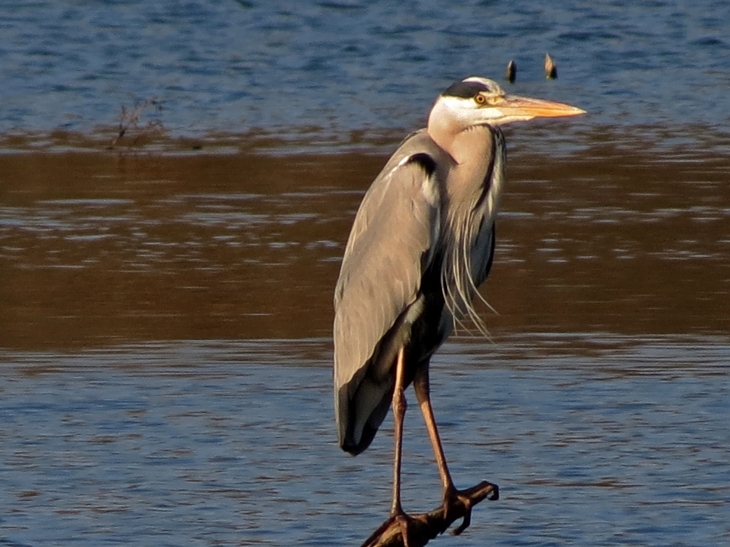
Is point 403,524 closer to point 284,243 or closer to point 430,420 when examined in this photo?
point 430,420

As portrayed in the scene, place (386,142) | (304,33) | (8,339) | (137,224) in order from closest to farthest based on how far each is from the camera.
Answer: (8,339) → (137,224) → (386,142) → (304,33)

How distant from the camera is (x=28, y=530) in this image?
710cm

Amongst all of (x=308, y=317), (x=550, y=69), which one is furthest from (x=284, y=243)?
(x=550, y=69)

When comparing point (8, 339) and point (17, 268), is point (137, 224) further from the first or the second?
point (8, 339)

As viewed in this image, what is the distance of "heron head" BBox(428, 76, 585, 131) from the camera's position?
19.5 feet

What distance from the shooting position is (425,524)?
223 inches

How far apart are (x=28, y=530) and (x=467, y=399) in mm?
2342

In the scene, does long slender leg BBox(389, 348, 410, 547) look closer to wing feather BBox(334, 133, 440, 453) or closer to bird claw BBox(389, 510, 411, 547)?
wing feather BBox(334, 133, 440, 453)

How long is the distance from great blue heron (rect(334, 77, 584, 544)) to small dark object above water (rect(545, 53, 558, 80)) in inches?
495

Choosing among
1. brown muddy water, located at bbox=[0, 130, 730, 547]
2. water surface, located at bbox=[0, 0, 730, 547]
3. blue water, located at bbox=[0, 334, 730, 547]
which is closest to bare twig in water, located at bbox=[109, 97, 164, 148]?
water surface, located at bbox=[0, 0, 730, 547]

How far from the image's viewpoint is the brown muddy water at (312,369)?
7.24m

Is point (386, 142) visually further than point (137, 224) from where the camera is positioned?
Yes

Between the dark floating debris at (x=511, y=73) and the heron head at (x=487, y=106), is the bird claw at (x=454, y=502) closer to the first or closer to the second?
the heron head at (x=487, y=106)

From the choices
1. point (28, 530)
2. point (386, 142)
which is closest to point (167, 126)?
point (386, 142)
